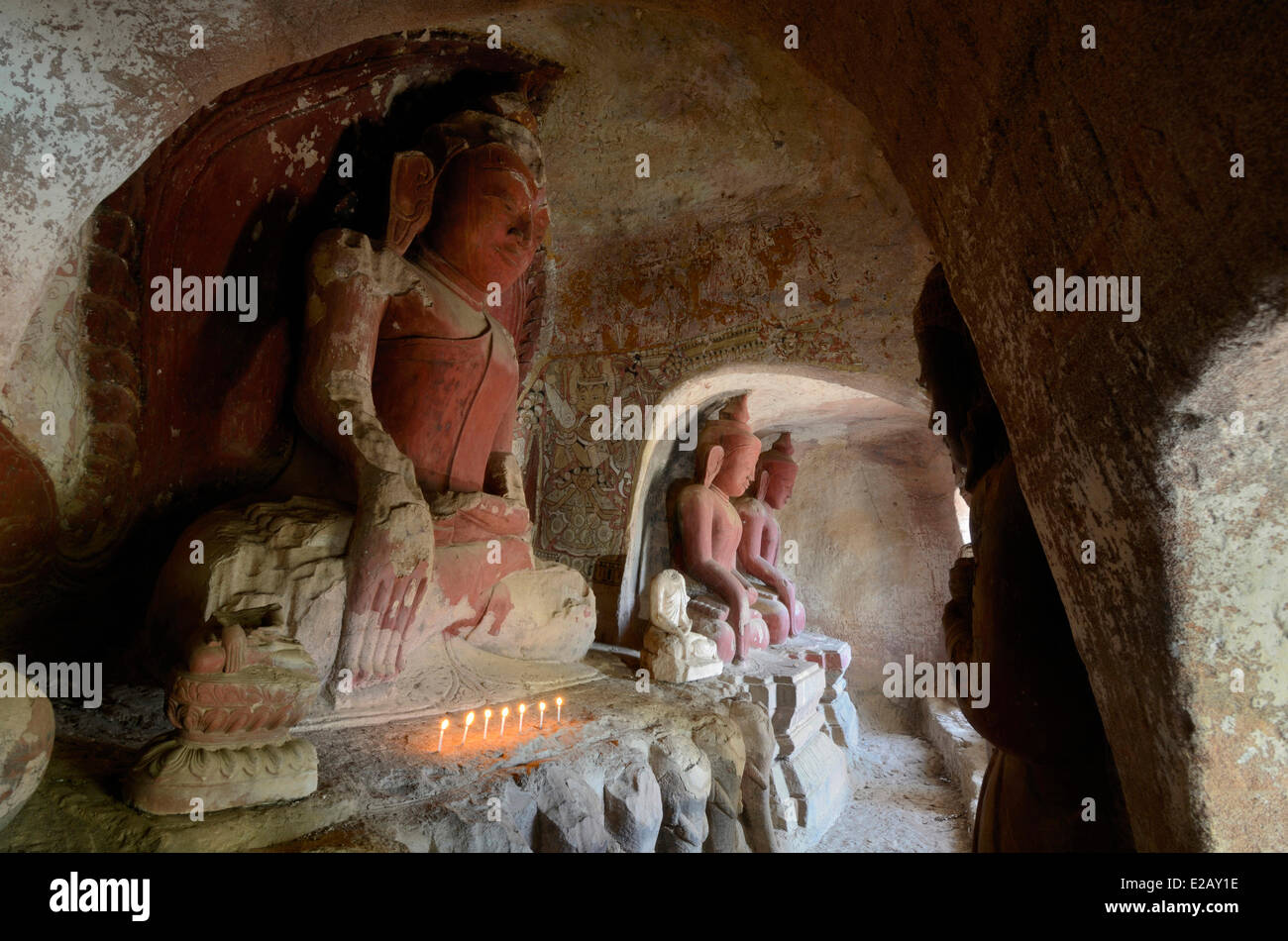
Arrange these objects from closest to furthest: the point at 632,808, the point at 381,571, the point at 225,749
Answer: the point at 225,749 → the point at 632,808 → the point at 381,571

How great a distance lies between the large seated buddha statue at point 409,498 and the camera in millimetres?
2406

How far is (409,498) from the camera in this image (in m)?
2.58

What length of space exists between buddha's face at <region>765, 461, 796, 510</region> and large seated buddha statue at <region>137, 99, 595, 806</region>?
3.11 meters

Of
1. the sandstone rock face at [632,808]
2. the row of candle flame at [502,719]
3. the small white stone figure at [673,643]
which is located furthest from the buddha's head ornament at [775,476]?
the sandstone rock face at [632,808]

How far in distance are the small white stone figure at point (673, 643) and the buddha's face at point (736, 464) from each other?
1.51 meters

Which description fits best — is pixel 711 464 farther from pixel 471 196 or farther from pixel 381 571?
pixel 381 571

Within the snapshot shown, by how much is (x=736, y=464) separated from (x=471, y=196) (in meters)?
2.85

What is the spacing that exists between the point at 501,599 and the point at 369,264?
1567 mm

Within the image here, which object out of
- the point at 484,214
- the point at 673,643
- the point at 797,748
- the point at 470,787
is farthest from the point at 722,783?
the point at 484,214

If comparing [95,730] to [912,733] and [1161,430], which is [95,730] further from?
[912,733]

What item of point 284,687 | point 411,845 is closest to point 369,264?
point 284,687

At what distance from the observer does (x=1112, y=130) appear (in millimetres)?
854

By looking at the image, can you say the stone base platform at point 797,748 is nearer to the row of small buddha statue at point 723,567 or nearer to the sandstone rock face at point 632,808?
the row of small buddha statue at point 723,567

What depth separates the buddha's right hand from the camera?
250 cm
